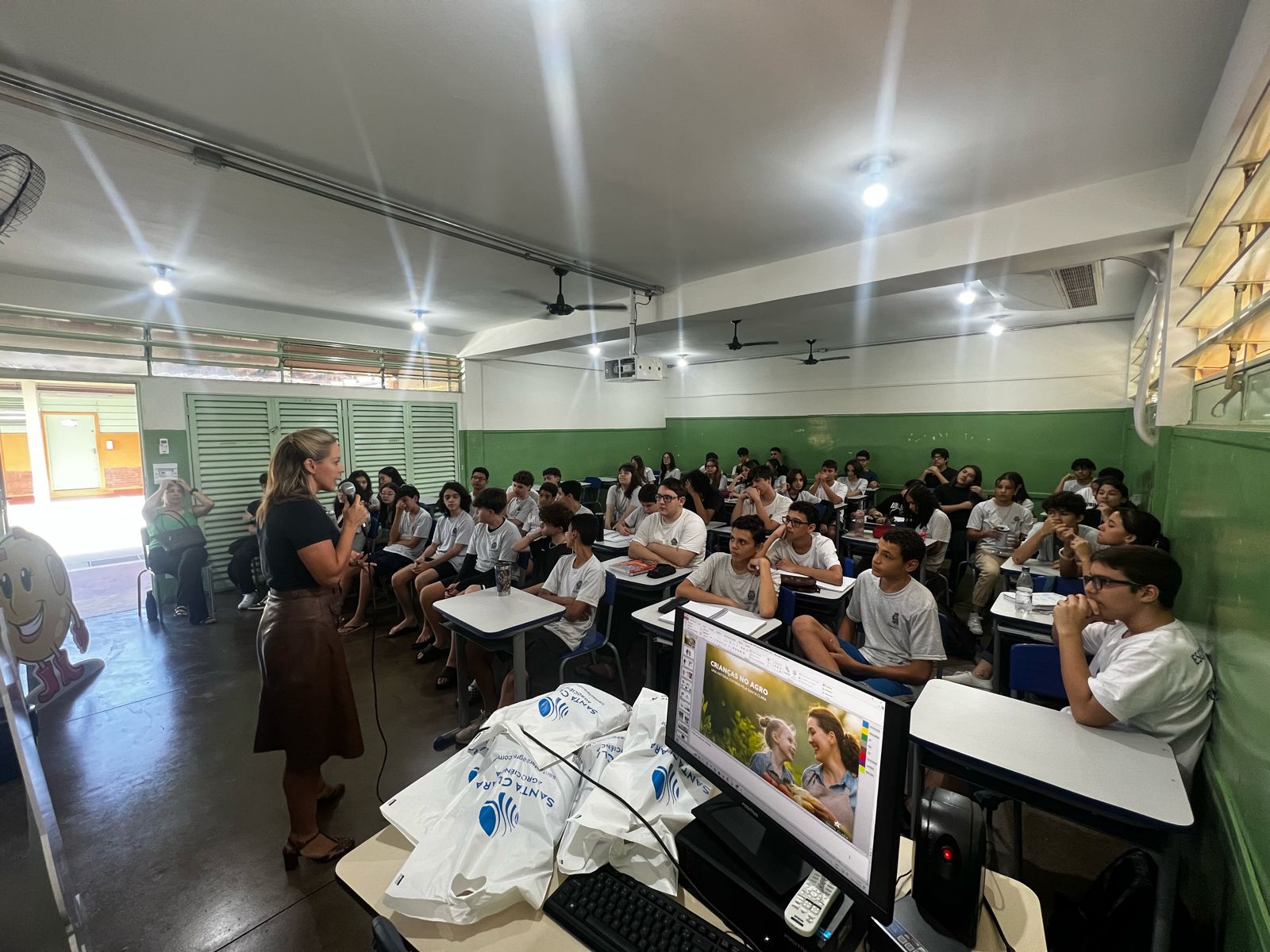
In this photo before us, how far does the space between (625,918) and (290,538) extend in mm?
1745

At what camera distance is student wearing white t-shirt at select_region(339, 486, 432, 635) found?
498 centimetres

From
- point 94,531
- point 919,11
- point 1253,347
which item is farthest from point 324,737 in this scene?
point 94,531

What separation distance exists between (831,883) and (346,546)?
78.9 inches

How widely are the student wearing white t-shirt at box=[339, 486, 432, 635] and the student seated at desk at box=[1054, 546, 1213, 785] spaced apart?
4.78 metres

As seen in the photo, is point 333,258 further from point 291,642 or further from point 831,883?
point 831,883

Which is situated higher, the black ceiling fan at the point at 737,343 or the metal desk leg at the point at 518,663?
the black ceiling fan at the point at 737,343

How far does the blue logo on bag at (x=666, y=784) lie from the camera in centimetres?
128

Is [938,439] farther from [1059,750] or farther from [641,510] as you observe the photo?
[1059,750]

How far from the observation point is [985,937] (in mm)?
1038

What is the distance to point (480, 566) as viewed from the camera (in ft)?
14.6

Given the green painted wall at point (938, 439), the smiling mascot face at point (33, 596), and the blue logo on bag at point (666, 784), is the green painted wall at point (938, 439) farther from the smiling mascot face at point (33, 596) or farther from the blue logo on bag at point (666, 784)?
the smiling mascot face at point (33, 596)

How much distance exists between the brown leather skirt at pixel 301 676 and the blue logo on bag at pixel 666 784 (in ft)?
4.80

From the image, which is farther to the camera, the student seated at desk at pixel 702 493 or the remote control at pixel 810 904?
the student seated at desk at pixel 702 493

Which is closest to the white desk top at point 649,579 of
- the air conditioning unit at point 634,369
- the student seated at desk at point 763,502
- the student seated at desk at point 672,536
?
the student seated at desk at point 672,536
